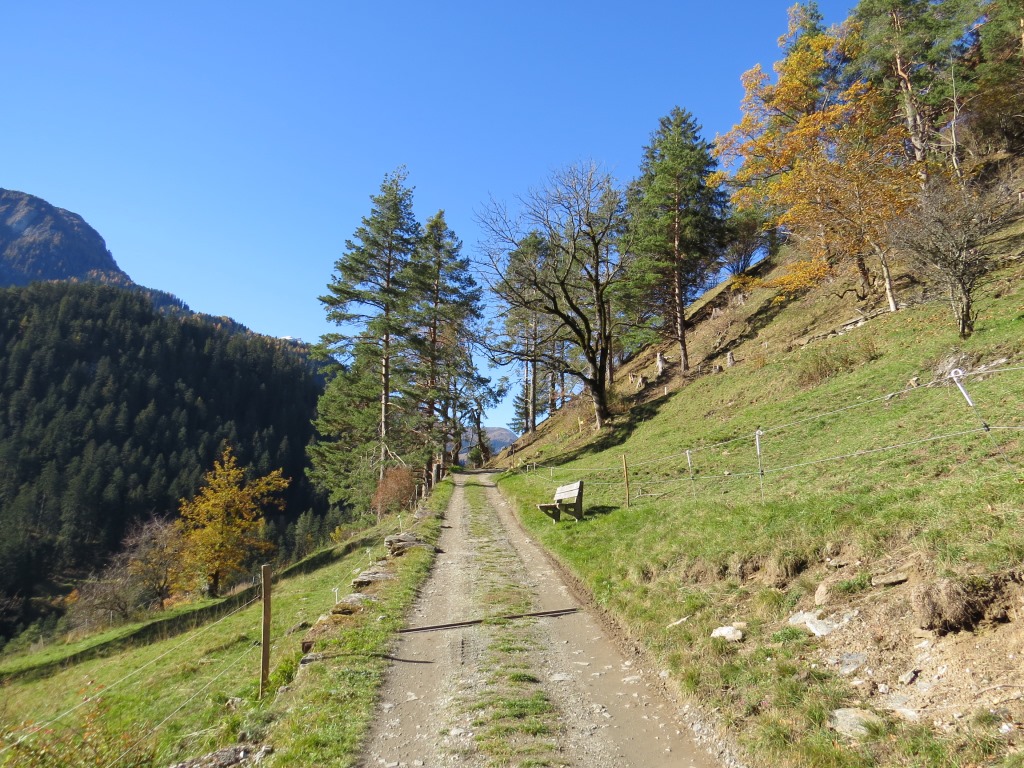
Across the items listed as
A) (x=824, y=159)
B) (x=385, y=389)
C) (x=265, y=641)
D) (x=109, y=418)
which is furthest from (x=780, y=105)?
(x=109, y=418)

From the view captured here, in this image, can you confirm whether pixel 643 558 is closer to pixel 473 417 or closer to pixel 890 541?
pixel 890 541

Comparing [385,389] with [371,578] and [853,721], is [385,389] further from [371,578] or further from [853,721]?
[853,721]

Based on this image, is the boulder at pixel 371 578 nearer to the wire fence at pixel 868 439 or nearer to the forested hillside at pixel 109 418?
the wire fence at pixel 868 439

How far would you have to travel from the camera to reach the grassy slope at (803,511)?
4195mm

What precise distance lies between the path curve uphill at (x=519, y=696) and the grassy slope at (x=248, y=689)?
1.31 feet

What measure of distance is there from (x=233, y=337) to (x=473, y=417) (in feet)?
572

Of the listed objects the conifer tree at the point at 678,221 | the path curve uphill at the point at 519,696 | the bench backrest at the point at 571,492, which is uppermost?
the conifer tree at the point at 678,221

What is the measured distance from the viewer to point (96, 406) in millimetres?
139625

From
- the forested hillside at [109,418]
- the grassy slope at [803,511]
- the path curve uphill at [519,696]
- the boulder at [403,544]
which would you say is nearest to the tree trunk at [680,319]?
the grassy slope at [803,511]

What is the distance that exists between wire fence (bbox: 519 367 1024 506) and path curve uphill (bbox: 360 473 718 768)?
15.3 ft

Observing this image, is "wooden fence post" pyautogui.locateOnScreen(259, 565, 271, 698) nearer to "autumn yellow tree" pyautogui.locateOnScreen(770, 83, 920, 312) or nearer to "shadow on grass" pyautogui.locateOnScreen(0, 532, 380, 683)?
"shadow on grass" pyautogui.locateOnScreen(0, 532, 380, 683)

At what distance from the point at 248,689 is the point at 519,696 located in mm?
5049

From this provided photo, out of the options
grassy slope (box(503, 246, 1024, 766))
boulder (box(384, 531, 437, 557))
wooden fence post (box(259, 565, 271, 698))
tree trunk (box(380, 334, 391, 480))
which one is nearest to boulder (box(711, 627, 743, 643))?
grassy slope (box(503, 246, 1024, 766))

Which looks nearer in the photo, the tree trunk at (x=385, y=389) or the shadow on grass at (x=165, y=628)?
the shadow on grass at (x=165, y=628)
